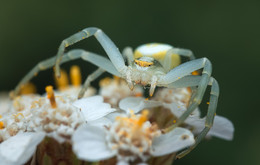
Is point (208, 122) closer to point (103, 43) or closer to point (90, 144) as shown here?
point (90, 144)

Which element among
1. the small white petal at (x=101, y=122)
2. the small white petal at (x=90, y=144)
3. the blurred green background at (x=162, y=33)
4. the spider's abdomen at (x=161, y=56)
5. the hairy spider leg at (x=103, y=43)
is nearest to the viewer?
A: the small white petal at (x=90, y=144)

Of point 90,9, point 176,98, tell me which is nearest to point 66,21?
point 90,9

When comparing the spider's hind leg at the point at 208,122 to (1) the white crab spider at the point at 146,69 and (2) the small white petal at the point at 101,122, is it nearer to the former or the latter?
(1) the white crab spider at the point at 146,69

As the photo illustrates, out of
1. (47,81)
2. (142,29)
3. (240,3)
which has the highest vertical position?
(240,3)

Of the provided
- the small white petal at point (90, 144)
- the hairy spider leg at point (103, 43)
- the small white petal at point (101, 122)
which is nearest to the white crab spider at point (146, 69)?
the hairy spider leg at point (103, 43)

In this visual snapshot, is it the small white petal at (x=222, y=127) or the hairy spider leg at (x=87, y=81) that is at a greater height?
the hairy spider leg at (x=87, y=81)

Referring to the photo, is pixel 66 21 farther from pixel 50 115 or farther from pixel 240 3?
pixel 50 115

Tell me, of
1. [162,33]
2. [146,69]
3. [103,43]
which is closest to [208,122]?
[146,69]
